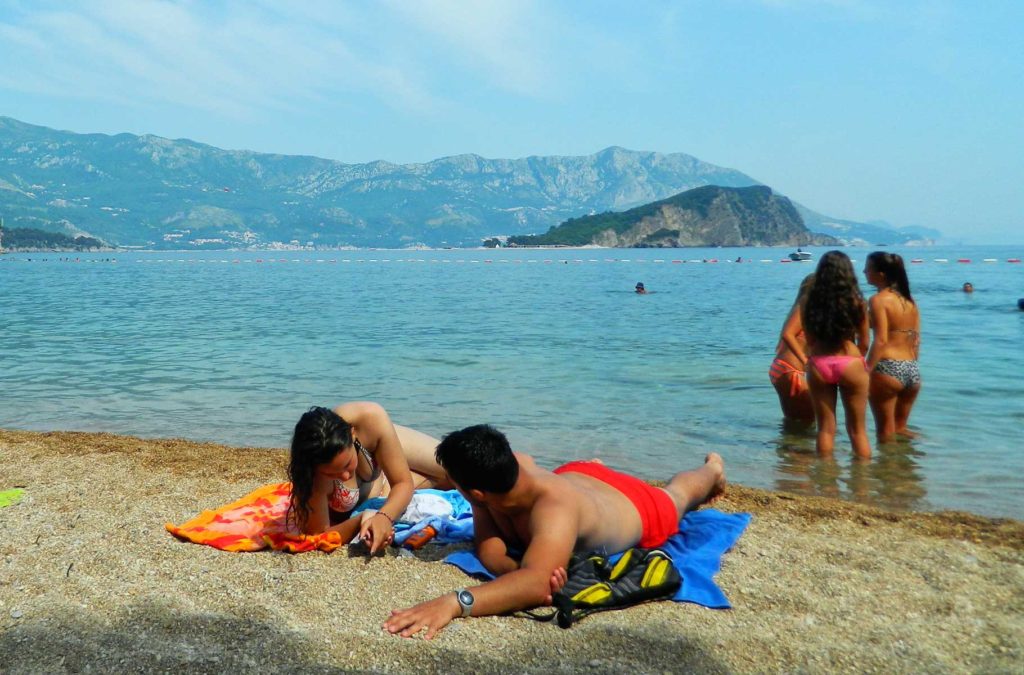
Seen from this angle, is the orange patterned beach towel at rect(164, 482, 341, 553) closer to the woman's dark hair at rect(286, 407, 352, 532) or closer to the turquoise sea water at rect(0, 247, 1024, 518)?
the woman's dark hair at rect(286, 407, 352, 532)

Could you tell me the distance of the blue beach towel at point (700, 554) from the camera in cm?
439

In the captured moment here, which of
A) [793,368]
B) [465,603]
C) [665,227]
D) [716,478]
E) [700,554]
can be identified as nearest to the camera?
[465,603]

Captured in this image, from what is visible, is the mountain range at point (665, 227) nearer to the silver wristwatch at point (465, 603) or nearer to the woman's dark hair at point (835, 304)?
the woman's dark hair at point (835, 304)

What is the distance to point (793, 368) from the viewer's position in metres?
9.04

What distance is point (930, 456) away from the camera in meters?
8.30

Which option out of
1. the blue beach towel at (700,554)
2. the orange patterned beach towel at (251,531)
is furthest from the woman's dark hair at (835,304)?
the orange patterned beach towel at (251,531)

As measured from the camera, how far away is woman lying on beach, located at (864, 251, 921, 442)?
315 inches

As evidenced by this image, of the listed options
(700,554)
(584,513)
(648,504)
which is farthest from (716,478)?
(584,513)

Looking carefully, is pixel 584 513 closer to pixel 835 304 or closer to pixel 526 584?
pixel 526 584

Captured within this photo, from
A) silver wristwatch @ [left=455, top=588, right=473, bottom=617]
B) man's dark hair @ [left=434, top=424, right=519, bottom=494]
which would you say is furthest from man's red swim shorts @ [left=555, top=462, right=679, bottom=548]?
silver wristwatch @ [left=455, top=588, right=473, bottom=617]

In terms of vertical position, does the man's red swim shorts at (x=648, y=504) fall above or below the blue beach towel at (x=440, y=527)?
above

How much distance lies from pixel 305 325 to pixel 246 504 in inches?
702

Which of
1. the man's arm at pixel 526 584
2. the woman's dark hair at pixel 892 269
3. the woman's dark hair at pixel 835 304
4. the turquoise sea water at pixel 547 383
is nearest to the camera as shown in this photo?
the man's arm at pixel 526 584

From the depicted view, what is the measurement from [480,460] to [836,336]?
182 inches
